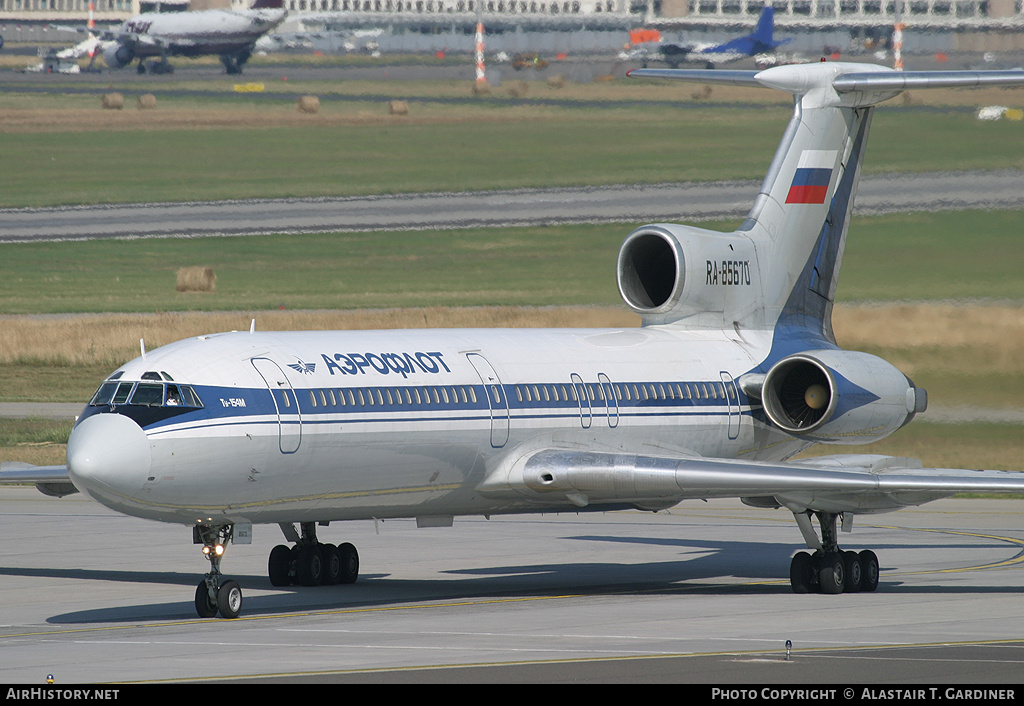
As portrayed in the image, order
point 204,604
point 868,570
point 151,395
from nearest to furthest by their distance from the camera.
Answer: point 151,395
point 204,604
point 868,570

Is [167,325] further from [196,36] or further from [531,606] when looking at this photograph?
[196,36]

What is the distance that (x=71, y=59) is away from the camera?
459ft

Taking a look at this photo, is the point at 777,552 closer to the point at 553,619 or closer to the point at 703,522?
the point at 703,522

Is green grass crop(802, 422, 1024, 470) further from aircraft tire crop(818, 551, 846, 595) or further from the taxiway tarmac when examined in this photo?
aircraft tire crop(818, 551, 846, 595)

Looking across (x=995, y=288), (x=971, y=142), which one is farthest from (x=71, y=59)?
(x=995, y=288)

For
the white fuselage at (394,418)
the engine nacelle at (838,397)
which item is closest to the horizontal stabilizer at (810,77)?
the white fuselage at (394,418)

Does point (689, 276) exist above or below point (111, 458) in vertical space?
above

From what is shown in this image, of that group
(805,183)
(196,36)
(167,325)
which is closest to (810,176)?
(805,183)

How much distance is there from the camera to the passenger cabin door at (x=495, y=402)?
24.2 metres

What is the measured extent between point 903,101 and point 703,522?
147ft

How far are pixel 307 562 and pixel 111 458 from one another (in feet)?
Result: 19.5

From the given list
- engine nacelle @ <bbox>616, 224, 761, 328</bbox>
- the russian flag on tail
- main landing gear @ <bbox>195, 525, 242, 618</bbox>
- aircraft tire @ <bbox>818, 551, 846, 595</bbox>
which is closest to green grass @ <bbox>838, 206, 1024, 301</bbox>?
the russian flag on tail

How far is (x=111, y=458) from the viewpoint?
20031 millimetres

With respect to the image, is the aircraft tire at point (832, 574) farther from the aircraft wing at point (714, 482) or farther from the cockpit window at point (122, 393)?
the cockpit window at point (122, 393)
